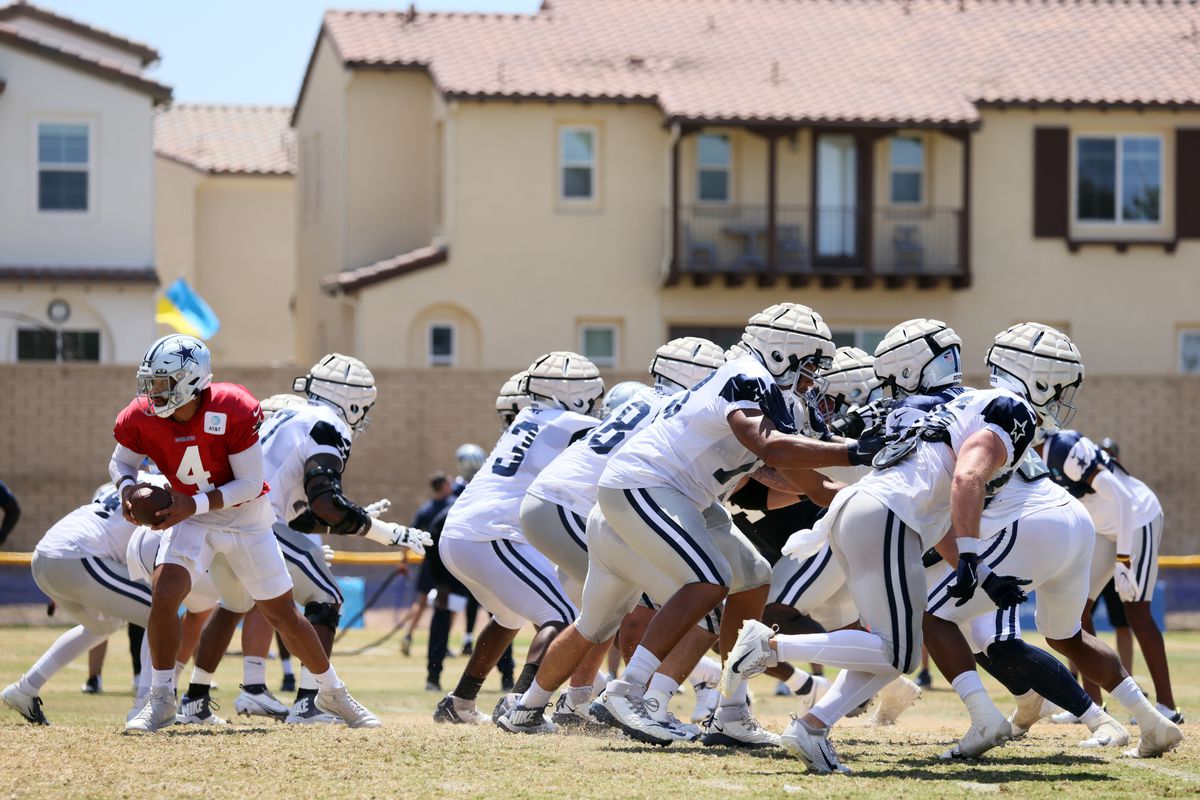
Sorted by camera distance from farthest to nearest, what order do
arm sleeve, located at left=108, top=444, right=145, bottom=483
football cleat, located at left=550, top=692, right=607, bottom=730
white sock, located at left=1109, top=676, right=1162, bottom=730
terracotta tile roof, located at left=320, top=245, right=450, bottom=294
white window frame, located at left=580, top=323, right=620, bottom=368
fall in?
white window frame, located at left=580, top=323, right=620, bottom=368
terracotta tile roof, located at left=320, top=245, right=450, bottom=294
football cleat, located at left=550, top=692, right=607, bottom=730
arm sleeve, located at left=108, top=444, right=145, bottom=483
white sock, located at left=1109, top=676, right=1162, bottom=730

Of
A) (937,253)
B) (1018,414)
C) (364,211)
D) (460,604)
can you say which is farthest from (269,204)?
(1018,414)

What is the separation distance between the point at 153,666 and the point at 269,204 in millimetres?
35678

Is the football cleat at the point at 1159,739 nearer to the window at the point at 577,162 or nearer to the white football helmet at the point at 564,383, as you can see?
the white football helmet at the point at 564,383

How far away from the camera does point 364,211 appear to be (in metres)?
31.1

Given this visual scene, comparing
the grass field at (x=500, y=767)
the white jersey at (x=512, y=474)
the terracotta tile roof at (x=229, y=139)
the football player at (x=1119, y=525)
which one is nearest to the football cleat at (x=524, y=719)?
the grass field at (x=500, y=767)

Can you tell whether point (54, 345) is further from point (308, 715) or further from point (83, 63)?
point (308, 715)

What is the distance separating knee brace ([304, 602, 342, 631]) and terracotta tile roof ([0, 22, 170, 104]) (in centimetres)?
1960

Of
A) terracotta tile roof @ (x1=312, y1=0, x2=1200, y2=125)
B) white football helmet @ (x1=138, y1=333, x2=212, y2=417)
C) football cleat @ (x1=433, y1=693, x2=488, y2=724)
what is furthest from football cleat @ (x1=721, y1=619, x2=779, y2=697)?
terracotta tile roof @ (x1=312, y1=0, x2=1200, y2=125)

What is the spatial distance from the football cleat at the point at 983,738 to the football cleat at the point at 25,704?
4.96 m

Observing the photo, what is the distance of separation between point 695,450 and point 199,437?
2.46m

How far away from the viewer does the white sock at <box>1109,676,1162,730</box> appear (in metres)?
8.27

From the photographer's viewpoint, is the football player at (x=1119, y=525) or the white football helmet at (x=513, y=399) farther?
the football player at (x=1119, y=525)

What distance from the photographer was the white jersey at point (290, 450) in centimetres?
1034

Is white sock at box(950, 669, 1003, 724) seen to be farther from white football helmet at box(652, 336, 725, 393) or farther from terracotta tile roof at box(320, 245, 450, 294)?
terracotta tile roof at box(320, 245, 450, 294)
